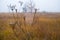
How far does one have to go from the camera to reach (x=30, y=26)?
1563mm

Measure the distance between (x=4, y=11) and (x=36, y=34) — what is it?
1.62ft

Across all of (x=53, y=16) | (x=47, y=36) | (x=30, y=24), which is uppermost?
(x=53, y=16)

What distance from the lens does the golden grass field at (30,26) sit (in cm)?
152

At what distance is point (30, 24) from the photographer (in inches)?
61.5

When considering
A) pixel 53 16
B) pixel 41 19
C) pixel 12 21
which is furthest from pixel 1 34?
pixel 53 16

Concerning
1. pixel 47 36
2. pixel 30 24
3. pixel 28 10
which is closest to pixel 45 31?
pixel 47 36

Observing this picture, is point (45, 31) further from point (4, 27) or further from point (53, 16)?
point (4, 27)

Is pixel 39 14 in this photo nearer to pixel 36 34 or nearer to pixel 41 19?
pixel 41 19

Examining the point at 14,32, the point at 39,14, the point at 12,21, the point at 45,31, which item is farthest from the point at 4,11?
the point at 45,31

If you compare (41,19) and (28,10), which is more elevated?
(28,10)

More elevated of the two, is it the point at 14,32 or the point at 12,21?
the point at 12,21

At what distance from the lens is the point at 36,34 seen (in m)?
1.55

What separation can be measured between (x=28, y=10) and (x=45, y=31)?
13.0 inches

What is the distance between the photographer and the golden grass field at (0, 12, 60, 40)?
5.00 ft
